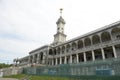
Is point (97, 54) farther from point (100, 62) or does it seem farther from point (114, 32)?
point (100, 62)

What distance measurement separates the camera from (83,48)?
3897 cm

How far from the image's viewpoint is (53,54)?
178ft

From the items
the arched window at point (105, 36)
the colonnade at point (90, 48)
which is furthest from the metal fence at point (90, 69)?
the arched window at point (105, 36)

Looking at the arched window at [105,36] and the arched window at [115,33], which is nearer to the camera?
the arched window at [115,33]

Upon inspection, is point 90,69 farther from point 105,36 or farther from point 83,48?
point 105,36

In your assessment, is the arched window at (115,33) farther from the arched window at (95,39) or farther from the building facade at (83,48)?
the arched window at (95,39)

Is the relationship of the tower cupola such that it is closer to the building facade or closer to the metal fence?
the building facade

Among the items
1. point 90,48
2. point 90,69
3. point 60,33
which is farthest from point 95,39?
point 60,33

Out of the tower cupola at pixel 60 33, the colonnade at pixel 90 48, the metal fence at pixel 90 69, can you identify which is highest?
the tower cupola at pixel 60 33

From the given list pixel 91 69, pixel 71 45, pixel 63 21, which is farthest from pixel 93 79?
pixel 63 21

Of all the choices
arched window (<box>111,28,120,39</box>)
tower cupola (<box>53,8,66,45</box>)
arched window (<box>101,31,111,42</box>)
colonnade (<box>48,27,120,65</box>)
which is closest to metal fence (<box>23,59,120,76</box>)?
colonnade (<box>48,27,120,65</box>)

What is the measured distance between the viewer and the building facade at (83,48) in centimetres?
3244

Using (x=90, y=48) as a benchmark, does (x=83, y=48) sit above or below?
above

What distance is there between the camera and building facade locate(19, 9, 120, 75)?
32.4m
